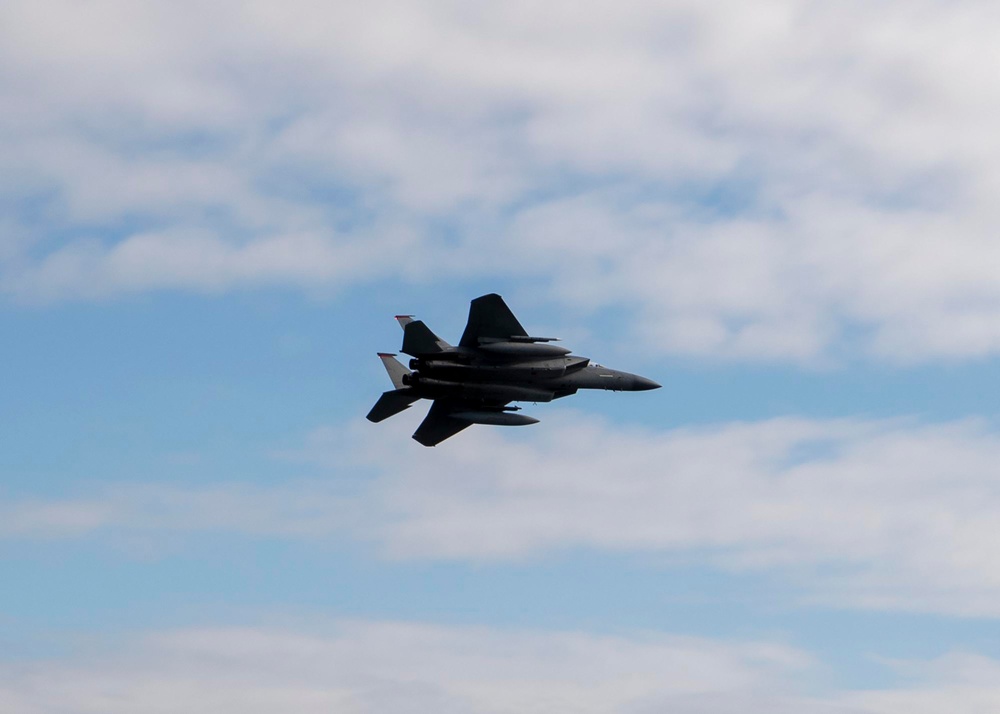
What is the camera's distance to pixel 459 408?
3226 inches

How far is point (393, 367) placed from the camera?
82.9m

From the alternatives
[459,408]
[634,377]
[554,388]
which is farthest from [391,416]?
[634,377]

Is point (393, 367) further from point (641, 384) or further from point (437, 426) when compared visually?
point (641, 384)

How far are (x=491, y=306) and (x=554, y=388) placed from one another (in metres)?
8.19

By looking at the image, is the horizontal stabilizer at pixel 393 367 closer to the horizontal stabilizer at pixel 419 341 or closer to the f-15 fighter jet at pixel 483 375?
the f-15 fighter jet at pixel 483 375

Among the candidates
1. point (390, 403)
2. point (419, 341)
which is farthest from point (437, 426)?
point (419, 341)

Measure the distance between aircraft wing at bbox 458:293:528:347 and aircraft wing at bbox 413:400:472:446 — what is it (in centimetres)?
743

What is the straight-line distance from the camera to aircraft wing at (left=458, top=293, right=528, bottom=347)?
247ft

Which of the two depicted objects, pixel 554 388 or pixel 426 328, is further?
pixel 554 388

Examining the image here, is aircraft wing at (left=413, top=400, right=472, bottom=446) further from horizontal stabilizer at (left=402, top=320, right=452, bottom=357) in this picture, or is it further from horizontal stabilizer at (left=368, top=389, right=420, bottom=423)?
horizontal stabilizer at (left=402, top=320, right=452, bottom=357)

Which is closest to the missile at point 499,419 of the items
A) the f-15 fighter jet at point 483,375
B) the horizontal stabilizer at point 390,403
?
the f-15 fighter jet at point 483,375

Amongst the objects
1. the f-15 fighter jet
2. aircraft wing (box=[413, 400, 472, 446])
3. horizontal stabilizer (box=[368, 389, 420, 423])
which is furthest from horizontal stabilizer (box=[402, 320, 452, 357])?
aircraft wing (box=[413, 400, 472, 446])

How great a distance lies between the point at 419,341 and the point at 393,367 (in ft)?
23.3

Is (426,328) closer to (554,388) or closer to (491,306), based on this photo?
(491,306)
